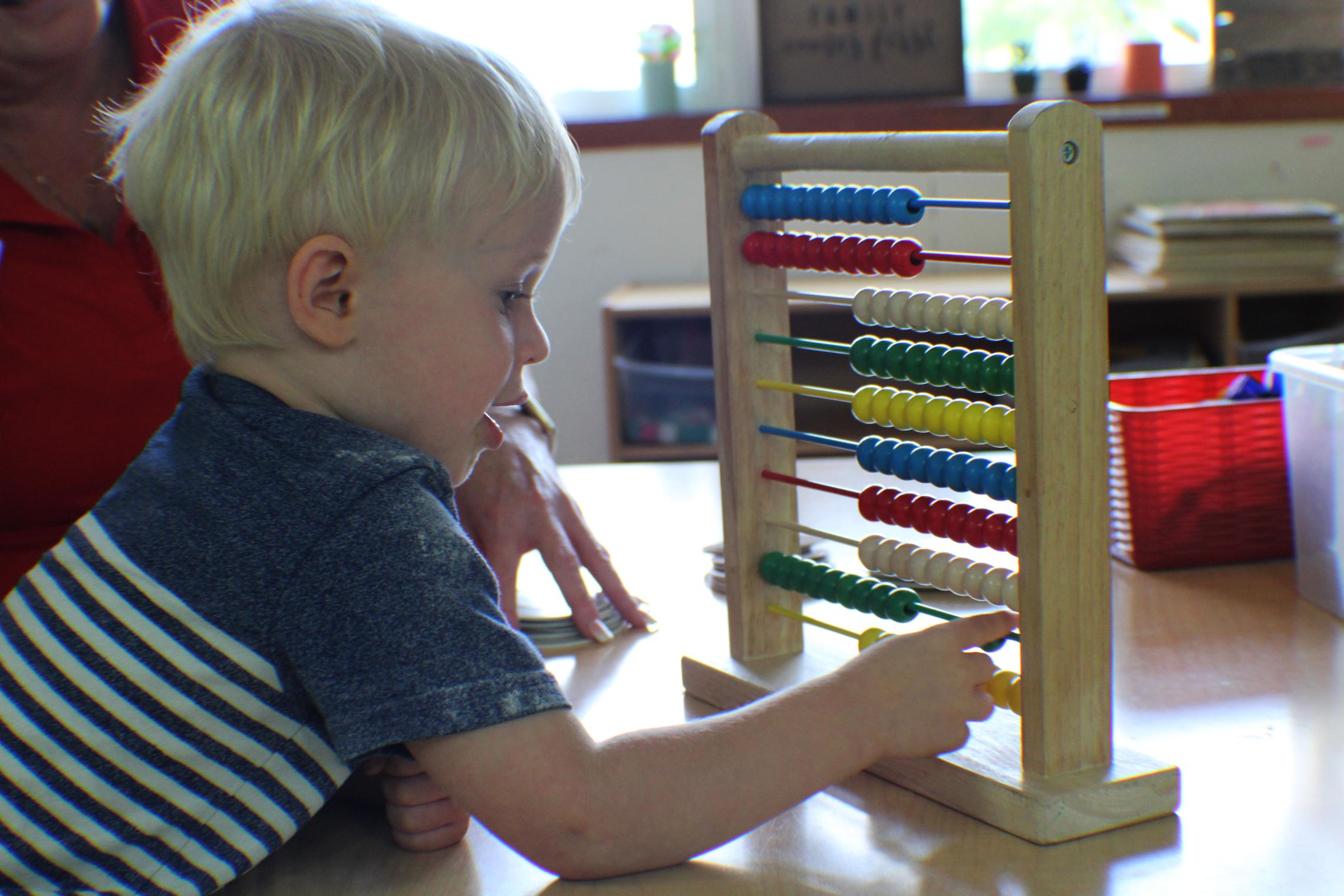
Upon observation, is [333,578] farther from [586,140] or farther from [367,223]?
[586,140]

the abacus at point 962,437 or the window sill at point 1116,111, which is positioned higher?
the window sill at point 1116,111

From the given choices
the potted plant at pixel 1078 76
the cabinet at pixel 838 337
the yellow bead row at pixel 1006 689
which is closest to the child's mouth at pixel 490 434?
the yellow bead row at pixel 1006 689

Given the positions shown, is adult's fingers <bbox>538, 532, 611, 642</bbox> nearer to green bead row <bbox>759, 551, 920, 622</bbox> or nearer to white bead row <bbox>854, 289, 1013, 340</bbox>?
green bead row <bbox>759, 551, 920, 622</bbox>

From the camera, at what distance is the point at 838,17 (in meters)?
3.16

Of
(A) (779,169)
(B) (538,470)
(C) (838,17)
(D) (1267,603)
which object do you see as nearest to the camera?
(A) (779,169)

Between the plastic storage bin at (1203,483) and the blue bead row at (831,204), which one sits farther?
the plastic storage bin at (1203,483)

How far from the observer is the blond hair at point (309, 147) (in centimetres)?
67

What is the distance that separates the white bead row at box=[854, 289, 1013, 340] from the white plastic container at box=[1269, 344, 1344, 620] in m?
0.33

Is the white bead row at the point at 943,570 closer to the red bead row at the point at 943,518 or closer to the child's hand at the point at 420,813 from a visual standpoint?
the red bead row at the point at 943,518

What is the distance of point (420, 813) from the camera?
69cm

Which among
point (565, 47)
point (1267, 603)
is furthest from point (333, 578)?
point (565, 47)

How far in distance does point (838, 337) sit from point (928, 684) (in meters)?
2.23

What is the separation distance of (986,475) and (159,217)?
0.49 meters

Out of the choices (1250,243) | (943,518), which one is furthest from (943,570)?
(1250,243)
